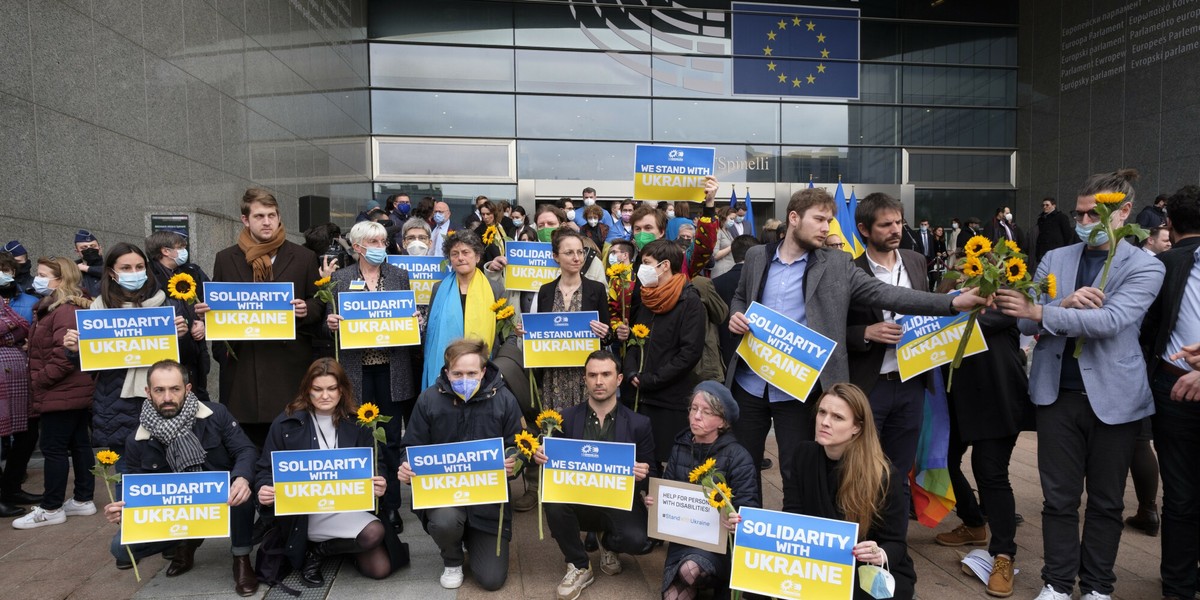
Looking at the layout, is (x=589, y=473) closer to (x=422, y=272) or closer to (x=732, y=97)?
(x=422, y=272)

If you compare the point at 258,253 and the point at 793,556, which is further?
the point at 258,253

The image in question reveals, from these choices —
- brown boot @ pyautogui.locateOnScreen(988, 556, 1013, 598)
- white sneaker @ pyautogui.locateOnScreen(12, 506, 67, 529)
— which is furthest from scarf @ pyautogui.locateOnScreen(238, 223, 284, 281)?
brown boot @ pyautogui.locateOnScreen(988, 556, 1013, 598)

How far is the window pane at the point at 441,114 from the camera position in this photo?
18.5 m

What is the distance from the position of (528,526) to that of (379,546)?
124 cm

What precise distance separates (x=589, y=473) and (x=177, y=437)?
2.44 m

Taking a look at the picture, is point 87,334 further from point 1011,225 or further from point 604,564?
point 1011,225

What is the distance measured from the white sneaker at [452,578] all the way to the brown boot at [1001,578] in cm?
302

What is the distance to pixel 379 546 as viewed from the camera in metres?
4.65

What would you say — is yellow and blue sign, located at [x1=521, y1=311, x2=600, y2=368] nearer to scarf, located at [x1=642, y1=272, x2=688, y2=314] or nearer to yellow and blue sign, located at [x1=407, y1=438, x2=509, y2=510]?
scarf, located at [x1=642, y1=272, x2=688, y2=314]

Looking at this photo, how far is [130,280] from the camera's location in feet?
16.9

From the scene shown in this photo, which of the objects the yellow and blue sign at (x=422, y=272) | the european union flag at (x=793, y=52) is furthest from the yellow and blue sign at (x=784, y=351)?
the european union flag at (x=793, y=52)

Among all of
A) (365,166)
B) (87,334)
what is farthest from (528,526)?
(365,166)

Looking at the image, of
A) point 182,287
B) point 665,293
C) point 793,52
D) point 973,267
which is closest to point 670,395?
point 665,293

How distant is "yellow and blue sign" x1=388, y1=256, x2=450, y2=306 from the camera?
21.0 feet
